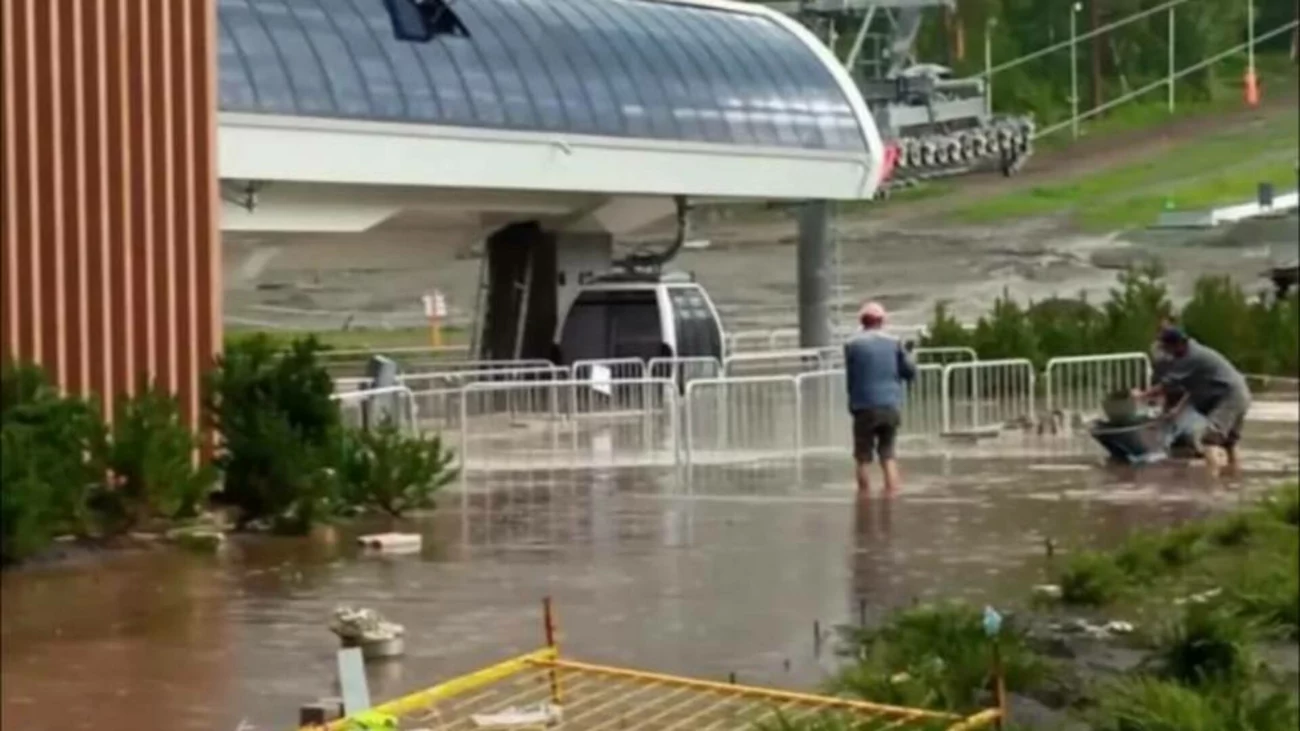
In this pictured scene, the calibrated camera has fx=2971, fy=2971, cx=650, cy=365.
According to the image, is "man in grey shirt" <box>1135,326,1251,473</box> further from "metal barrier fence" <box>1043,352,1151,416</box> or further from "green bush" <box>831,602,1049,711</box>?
"green bush" <box>831,602,1049,711</box>

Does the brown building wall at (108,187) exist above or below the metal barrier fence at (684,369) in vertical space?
above

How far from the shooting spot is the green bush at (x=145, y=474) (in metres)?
14.1

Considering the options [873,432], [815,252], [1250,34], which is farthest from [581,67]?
[873,432]

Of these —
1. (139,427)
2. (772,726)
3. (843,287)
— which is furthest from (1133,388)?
(772,726)

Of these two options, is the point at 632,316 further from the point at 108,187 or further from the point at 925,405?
the point at 925,405

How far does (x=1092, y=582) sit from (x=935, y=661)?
9.86 ft

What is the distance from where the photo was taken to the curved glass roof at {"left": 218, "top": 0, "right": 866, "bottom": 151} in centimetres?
916

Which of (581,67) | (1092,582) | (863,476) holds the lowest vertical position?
(1092,582)

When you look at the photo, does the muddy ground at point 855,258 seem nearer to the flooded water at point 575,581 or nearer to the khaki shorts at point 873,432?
the flooded water at point 575,581

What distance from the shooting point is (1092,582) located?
1179 centimetres

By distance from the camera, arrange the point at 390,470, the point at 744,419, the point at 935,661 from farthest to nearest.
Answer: the point at 744,419, the point at 390,470, the point at 935,661

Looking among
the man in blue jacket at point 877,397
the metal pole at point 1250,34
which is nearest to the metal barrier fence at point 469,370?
the man in blue jacket at point 877,397

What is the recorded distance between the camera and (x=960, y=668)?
28.9 feet

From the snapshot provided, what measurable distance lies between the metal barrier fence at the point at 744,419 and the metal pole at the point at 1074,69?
8746 millimetres
